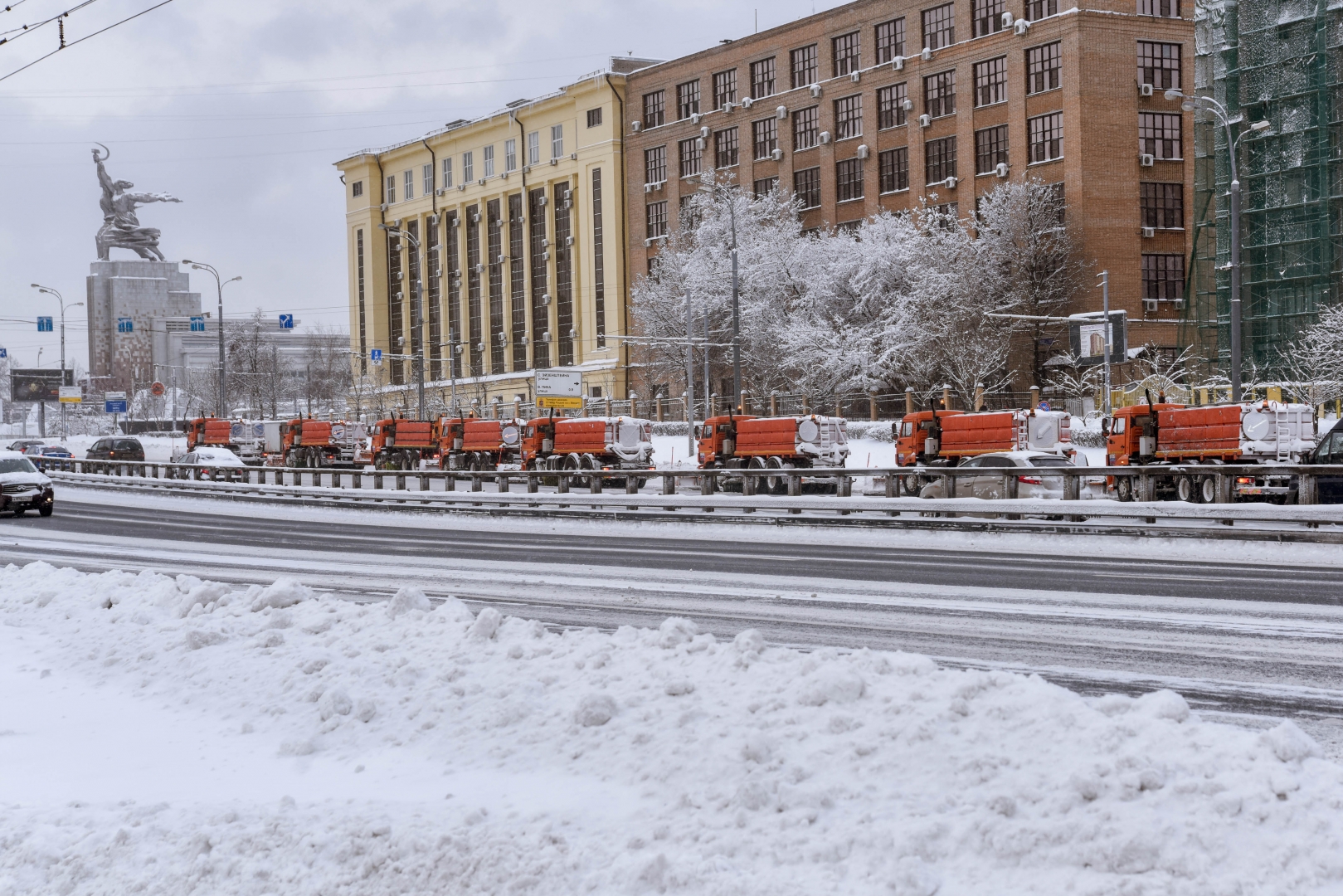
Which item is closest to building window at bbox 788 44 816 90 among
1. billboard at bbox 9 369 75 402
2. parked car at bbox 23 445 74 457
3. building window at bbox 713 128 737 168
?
building window at bbox 713 128 737 168

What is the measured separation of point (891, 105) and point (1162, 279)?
60.2 ft

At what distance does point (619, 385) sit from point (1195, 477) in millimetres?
60446

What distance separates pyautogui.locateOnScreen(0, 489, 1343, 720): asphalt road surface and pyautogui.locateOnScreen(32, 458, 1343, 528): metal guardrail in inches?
66.9

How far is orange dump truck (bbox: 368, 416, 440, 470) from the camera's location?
195ft

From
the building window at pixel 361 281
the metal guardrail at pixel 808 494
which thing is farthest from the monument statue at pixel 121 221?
the metal guardrail at pixel 808 494

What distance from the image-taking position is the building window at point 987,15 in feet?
215

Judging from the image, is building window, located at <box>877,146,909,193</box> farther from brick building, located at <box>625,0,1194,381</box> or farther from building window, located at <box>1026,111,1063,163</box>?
building window, located at <box>1026,111,1063,163</box>

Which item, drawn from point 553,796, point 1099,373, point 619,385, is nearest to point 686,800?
point 553,796

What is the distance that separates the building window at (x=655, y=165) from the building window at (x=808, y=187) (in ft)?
37.0

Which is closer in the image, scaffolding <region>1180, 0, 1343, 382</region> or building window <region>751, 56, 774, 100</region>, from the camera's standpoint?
scaffolding <region>1180, 0, 1343, 382</region>

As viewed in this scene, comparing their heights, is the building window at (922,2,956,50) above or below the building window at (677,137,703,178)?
above

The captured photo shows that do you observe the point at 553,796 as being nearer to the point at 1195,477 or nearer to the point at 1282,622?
the point at 1282,622

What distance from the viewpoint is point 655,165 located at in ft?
281

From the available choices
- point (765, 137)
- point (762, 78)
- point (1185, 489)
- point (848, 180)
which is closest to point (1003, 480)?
point (1185, 489)
